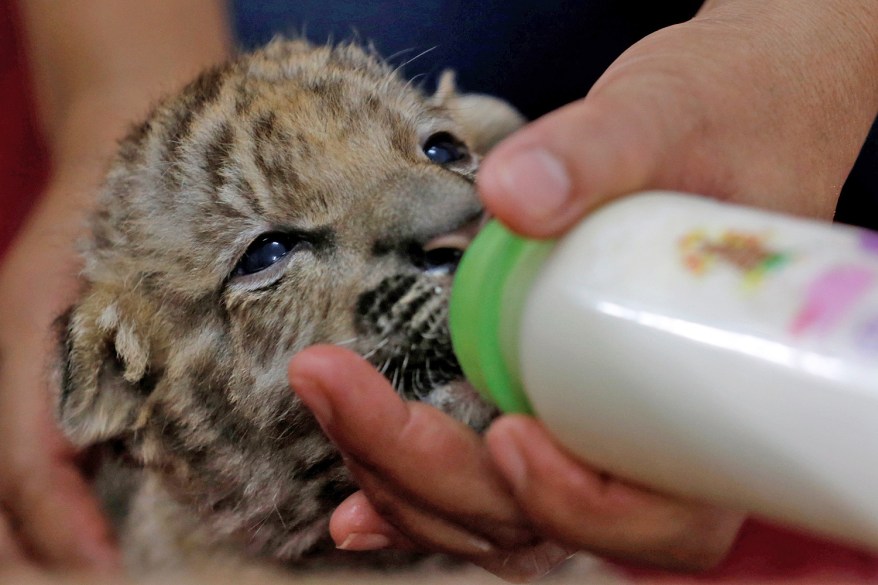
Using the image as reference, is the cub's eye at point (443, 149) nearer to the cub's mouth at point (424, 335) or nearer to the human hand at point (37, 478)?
the cub's mouth at point (424, 335)

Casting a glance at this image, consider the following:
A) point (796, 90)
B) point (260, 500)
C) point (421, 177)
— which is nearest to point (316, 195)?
point (421, 177)

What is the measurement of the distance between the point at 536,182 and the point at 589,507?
0.99 ft

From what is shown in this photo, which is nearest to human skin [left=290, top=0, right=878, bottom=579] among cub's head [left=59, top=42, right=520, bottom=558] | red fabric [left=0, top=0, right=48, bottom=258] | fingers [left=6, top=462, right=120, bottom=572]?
cub's head [left=59, top=42, right=520, bottom=558]

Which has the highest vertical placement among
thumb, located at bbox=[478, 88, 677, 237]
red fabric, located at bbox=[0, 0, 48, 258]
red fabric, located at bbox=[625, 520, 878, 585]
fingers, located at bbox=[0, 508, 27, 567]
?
red fabric, located at bbox=[0, 0, 48, 258]

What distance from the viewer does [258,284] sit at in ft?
3.20

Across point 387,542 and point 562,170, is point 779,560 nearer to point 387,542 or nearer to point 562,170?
point 387,542

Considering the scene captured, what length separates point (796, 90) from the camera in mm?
864

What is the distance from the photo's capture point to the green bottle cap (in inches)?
23.2

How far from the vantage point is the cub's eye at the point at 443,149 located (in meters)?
1.17

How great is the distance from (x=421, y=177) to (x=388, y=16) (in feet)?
2.97

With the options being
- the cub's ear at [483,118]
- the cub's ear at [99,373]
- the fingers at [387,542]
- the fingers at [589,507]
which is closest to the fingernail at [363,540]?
the fingers at [387,542]

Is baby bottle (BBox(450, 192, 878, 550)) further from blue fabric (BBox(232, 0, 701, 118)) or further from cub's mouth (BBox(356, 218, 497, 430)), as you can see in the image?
blue fabric (BBox(232, 0, 701, 118))

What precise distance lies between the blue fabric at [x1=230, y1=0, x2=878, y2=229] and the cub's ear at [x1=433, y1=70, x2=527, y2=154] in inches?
4.6

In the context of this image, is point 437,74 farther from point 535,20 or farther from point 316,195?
point 316,195
